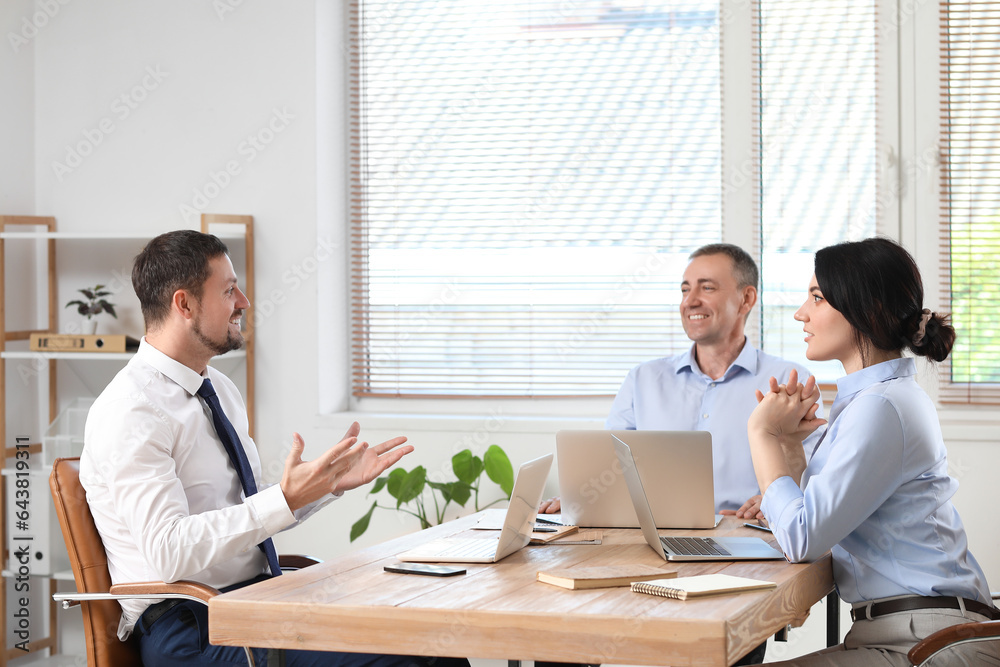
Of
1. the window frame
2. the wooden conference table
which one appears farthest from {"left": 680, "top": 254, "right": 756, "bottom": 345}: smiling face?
the wooden conference table

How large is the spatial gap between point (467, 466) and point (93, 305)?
1626 mm

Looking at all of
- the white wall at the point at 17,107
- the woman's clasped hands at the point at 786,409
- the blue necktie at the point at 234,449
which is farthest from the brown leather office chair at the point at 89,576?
the white wall at the point at 17,107

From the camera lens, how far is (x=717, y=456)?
2.82 meters

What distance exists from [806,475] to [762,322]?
1.58 meters

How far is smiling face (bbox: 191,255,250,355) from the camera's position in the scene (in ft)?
7.23

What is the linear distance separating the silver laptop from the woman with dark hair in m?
0.21

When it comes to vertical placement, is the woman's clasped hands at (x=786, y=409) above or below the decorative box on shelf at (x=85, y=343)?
below

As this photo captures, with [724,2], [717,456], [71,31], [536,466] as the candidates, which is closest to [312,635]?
[536,466]

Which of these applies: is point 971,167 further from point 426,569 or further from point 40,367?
point 40,367

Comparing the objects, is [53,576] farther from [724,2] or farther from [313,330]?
[724,2]

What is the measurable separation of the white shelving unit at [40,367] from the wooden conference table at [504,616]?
2.18m

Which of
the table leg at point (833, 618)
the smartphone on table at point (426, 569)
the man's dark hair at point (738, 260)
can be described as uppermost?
the man's dark hair at point (738, 260)

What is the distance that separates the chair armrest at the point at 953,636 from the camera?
5.17ft

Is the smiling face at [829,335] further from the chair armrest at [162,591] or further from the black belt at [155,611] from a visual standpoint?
the black belt at [155,611]
